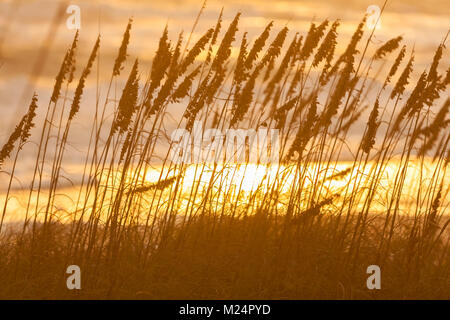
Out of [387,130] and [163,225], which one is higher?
[387,130]

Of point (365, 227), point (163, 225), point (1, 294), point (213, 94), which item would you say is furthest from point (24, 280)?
point (365, 227)

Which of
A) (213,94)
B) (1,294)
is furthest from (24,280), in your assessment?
(213,94)

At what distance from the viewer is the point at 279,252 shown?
3.27 meters

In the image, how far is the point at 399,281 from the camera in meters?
3.41

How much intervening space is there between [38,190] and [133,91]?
32.0 inches

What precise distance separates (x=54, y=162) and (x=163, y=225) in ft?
2.04

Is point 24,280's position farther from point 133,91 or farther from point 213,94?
point 213,94
